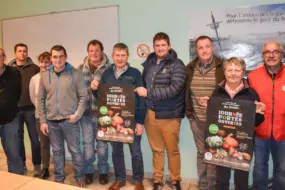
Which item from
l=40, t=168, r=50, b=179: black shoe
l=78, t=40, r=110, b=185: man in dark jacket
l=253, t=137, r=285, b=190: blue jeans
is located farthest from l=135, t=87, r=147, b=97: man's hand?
l=40, t=168, r=50, b=179: black shoe

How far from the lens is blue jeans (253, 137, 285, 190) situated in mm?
2314

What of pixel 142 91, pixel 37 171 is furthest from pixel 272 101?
pixel 37 171

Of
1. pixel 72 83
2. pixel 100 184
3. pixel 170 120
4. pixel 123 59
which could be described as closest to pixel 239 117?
pixel 170 120

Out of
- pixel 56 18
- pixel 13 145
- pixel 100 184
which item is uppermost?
pixel 56 18

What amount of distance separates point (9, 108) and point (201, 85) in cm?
204

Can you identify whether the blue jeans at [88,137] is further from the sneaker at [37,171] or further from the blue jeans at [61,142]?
the sneaker at [37,171]

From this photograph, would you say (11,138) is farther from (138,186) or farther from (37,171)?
(138,186)

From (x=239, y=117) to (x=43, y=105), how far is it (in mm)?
2067

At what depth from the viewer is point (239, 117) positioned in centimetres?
207

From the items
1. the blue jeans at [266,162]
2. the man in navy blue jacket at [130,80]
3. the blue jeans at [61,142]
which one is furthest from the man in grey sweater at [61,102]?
the blue jeans at [266,162]

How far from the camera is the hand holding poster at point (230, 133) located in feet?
6.73

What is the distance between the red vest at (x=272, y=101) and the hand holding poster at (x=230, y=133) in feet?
1.03

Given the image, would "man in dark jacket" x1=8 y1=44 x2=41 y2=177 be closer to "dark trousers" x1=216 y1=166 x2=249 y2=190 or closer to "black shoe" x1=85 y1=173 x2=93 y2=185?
"black shoe" x1=85 y1=173 x2=93 y2=185

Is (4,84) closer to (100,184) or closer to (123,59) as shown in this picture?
(123,59)
